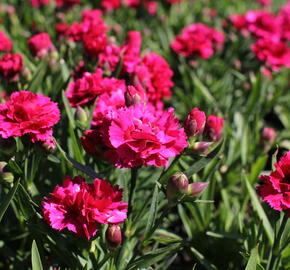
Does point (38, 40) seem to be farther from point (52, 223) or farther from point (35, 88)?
point (52, 223)

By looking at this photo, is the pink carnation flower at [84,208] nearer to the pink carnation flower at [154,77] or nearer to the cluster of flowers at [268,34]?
the pink carnation flower at [154,77]

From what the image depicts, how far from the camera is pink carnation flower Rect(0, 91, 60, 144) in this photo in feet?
3.29

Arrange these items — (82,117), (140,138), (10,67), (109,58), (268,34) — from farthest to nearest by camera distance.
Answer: (268,34)
(109,58)
(10,67)
(82,117)
(140,138)

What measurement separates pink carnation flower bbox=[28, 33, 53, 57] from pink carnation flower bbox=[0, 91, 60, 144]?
727mm

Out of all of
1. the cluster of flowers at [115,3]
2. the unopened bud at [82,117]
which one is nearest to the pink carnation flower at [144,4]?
the cluster of flowers at [115,3]

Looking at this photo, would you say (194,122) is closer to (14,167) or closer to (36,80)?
(14,167)

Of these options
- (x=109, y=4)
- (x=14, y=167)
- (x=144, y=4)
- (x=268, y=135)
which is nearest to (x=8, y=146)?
(x=14, y=167)

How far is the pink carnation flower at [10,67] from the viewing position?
1.47 metres

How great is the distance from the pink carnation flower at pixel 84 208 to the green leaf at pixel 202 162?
0.86 ft

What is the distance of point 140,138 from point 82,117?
0.39 m

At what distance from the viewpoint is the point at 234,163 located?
1.85 metres

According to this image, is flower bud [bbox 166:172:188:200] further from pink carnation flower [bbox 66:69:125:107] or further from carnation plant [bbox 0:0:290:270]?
pink carnation flower [bbox 66:69:125:107]

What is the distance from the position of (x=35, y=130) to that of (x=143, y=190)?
631 millimetres

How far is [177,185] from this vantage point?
1000mm
